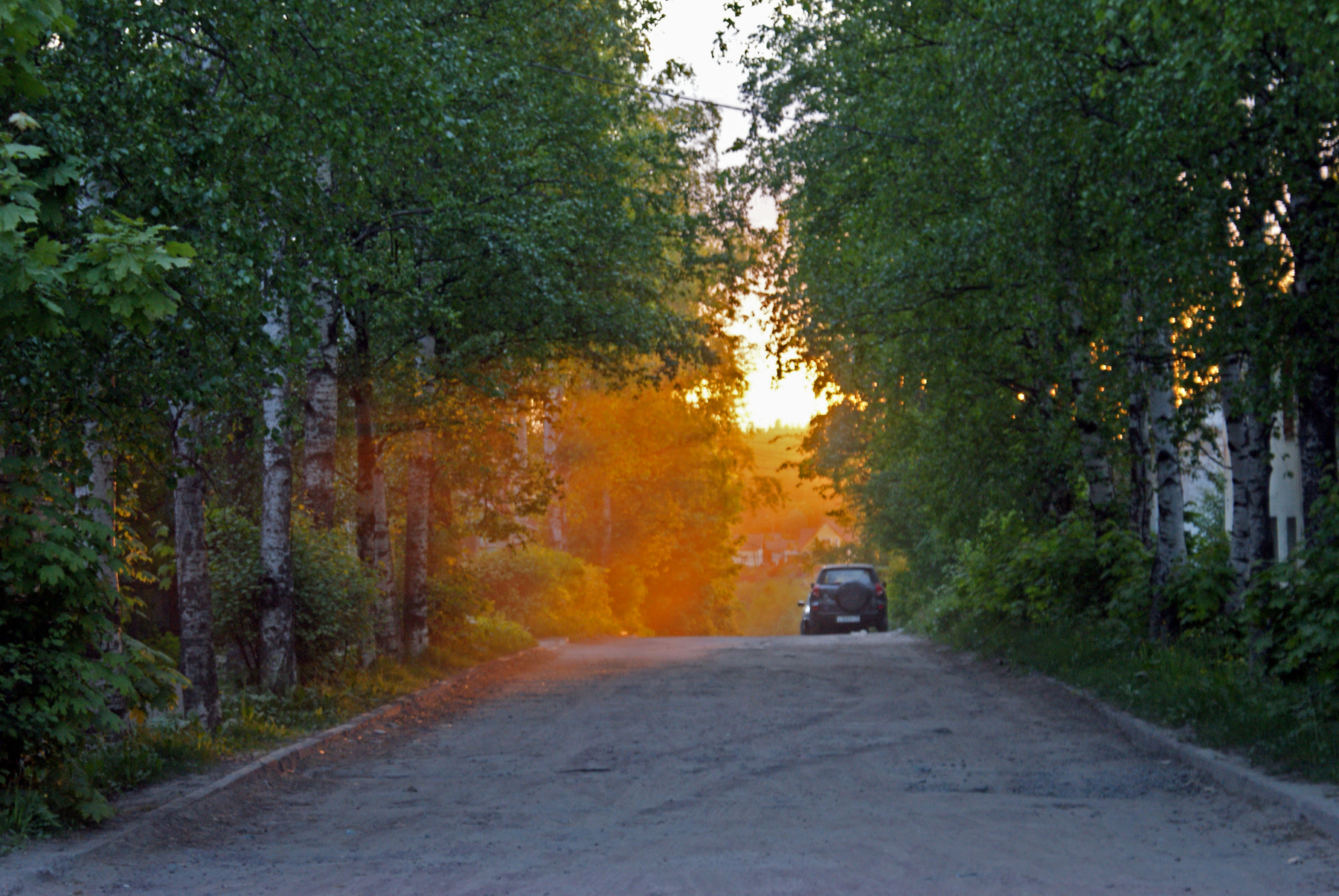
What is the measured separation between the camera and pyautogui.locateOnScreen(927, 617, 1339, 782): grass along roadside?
8.73 meters

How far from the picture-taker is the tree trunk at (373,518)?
Result: 1686 cm

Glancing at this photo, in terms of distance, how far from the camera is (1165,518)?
15211mm

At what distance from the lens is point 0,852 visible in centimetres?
666

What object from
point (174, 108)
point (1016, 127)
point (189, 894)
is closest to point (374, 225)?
point (174, 108)

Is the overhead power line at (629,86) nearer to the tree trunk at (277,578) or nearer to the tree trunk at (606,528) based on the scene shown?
the tree trunk at (277,578)

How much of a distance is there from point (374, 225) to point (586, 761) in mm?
6843

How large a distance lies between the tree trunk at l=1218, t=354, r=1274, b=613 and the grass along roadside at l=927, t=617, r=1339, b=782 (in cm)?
102

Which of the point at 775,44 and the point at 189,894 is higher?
the point at 775,44

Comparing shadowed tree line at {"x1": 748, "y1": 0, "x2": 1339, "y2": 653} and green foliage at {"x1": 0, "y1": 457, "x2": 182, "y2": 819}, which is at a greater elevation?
shadowed tree line at {"x1": 748, "y1": 0, "x2": 1339, "y2": 653}

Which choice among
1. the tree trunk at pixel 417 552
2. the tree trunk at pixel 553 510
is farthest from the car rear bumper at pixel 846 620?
the tree trunk at pixel 417 552

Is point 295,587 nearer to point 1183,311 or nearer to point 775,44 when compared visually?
point 1183,311

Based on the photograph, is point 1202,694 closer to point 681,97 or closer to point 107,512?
point 107,512

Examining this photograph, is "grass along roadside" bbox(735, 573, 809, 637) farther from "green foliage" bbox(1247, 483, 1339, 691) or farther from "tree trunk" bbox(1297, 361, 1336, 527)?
"green foliage" bbox(1247, 483, 1339, 691)

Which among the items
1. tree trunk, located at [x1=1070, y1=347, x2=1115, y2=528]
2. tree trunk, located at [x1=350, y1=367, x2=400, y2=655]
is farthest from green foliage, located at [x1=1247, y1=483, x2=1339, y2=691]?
tree trunk, located at [x1=350, y1=367, x2=400, y2=655]
